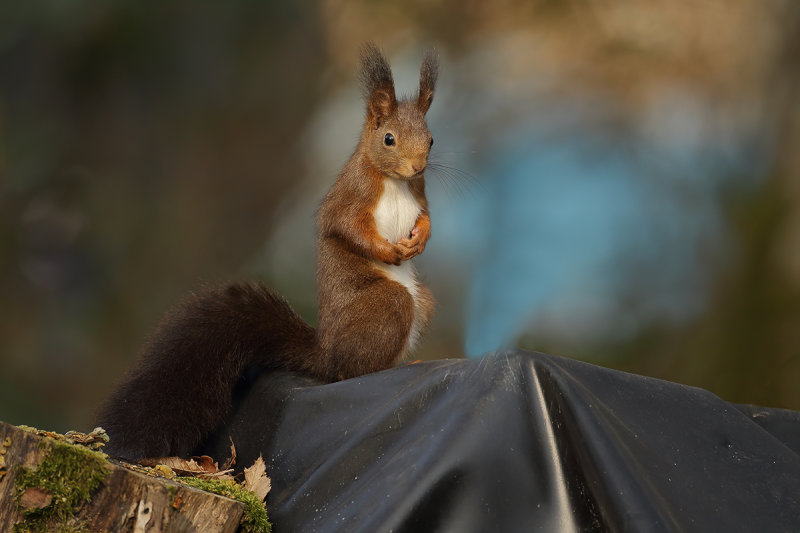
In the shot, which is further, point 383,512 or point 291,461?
point 291,461

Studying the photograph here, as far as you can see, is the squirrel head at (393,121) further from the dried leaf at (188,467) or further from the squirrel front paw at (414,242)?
the dried leaf at (188,467)

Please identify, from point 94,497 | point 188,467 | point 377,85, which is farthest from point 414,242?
point 94,497

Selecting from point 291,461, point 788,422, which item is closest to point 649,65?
point 788,422

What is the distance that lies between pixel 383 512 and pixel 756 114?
316 cm

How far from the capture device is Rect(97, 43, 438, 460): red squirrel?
70.6 inches

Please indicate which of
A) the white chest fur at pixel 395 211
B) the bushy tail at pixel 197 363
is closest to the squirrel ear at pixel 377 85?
the white chest fur at pixel 395 211

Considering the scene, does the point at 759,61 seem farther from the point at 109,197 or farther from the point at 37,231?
the point at 37,231

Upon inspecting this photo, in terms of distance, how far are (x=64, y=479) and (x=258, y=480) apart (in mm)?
343

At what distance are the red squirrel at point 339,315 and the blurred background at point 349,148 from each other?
5.56 ft

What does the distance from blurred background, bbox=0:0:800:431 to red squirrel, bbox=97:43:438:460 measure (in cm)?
170

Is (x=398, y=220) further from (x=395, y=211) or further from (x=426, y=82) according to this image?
(x=426, y=82)

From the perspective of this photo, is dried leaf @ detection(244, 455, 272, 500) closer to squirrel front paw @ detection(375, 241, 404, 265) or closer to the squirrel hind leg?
the squirrel hind leg

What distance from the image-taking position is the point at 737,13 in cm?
393

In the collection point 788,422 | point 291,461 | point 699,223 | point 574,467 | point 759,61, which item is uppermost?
point 759,61
